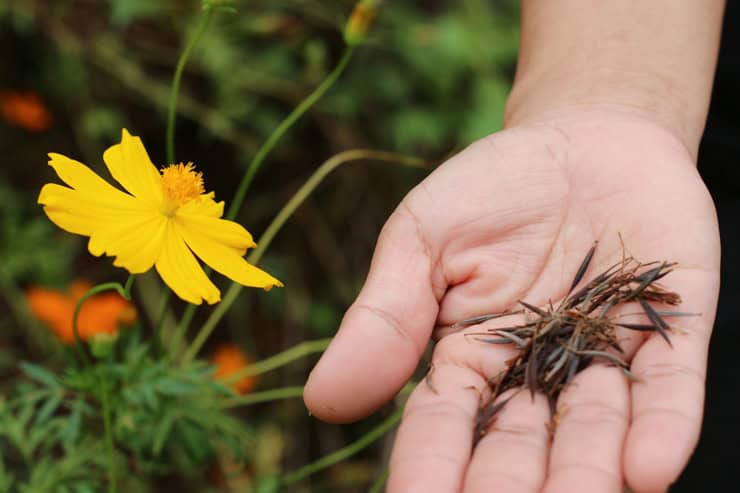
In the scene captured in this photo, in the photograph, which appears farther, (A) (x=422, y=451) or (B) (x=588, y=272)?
(B) (x=588, y=272)

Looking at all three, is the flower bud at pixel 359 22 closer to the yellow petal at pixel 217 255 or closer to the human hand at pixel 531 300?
the human hand at pixel 531 300

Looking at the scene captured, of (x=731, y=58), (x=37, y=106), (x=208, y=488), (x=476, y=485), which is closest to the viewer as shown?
(x=476, y=485)

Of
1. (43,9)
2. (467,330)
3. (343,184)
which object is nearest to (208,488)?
(343,184)

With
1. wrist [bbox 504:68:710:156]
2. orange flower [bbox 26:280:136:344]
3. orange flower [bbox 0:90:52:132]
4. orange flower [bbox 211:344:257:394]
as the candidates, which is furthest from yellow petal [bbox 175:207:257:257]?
orange flower [bbox 0:90:52:132]

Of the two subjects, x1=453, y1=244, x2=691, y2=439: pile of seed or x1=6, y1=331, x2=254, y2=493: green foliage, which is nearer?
x1=453, y1=244, x2=691, y2=439: pile of seed

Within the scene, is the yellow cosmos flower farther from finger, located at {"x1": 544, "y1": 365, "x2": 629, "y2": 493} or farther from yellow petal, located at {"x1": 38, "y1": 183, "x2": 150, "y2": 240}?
finger, located at {"x1": 544, "y1": 365, "x2": 629, "y2": 493}

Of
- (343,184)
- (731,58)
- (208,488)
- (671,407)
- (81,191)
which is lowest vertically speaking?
(208,488)

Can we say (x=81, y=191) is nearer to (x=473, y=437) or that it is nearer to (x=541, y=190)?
(x=473, y=437)
